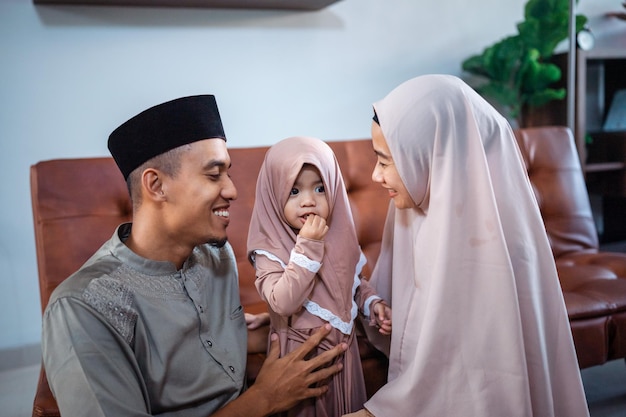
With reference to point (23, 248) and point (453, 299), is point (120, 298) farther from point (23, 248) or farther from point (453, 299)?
point (23, 248)

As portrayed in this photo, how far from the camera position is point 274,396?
1485mm

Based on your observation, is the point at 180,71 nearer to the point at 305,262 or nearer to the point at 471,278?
the point at 305,262

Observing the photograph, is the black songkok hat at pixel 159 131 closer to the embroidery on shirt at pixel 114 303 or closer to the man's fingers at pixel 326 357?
the embroidery on shirt at pixel 114 303

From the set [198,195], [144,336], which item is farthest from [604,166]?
[144,336]

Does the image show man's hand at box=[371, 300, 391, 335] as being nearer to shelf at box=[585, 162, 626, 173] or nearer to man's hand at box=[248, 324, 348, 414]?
man's hand at box=[248, 324, 348, 414]

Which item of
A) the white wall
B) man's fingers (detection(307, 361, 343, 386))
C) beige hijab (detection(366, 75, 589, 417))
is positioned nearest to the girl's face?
beige hijab (detection(366, 75, 589, 417))

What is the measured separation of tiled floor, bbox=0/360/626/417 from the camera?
240 centimetres

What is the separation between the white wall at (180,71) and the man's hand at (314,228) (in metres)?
1.68

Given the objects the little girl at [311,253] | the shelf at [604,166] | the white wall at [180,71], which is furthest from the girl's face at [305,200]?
the shelf at [604,166]

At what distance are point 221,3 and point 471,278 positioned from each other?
2086mm

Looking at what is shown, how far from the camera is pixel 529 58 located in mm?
3369

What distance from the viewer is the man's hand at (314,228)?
59.9 inches

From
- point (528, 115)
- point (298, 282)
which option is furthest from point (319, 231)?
point (528, 115)

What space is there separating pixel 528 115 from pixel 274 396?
9.49 feet
